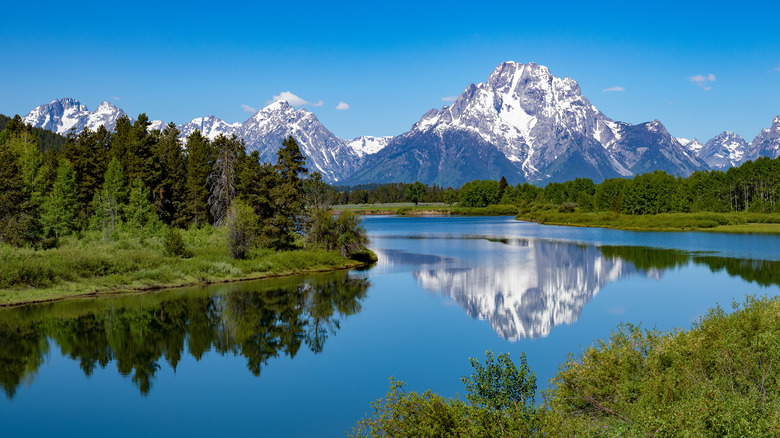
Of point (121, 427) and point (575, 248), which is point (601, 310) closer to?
point (121, 427)

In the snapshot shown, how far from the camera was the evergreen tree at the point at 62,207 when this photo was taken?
60.9m

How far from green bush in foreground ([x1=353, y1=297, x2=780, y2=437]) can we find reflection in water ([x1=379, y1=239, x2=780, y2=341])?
13118 millimetres

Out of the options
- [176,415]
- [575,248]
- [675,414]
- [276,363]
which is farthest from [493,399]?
[575,248]

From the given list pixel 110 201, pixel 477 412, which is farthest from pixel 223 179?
pixel 477 412

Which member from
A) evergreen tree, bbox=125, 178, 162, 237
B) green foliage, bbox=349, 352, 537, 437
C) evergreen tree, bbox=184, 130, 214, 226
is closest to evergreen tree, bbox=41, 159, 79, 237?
evergreen tree, bbox=125, 178, 162, 237

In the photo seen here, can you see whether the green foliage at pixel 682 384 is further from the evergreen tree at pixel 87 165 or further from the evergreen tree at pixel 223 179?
the evergreen tree at pixel 87 165

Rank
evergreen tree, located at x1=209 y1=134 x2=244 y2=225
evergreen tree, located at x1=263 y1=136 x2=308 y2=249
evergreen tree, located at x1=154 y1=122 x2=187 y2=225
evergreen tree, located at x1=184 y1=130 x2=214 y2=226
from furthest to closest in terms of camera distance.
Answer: evergreen tree, located at x1=184 y1=130 x2=214 y2=226, evergreen tree, located at x1=154 y1=122 x2=187 y2=225, evergreen tree, located at x1=209 y1=134 x2=244 y2=225, evergreen tree, located at x1=263 y1=136 x2=308 y2=249

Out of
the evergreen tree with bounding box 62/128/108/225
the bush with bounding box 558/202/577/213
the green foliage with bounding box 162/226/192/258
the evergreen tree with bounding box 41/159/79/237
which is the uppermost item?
the evergreen tree with bounding box 62/128/108/225

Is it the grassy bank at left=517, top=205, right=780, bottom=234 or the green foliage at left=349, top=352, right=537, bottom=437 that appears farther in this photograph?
the grassy bank at left=517, top=205, right=780, bottom=234

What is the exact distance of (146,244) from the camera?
5694 centimetres

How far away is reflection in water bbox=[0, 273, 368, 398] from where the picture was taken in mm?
26516

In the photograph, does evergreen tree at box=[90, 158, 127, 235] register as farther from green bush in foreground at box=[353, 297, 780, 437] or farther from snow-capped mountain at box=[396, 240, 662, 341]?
green bush in foreground at box=[353, 297, 780, 437]

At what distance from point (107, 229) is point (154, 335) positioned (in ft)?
127

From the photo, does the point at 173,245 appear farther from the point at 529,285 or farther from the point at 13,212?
the point at 529,285
